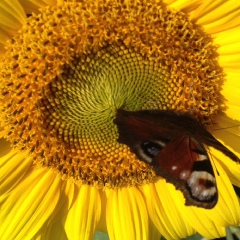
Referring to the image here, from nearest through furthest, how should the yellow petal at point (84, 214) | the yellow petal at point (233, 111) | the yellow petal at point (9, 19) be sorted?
the yellow petal at point (9, 19), the yellow petal at point (233, 111), the yellow petal at point (84, 214)

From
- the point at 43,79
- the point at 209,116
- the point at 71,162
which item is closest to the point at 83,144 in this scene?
the point at 71,162

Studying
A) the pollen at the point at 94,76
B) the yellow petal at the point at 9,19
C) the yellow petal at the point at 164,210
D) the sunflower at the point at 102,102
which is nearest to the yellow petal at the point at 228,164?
the sunflower at the point at 102,102

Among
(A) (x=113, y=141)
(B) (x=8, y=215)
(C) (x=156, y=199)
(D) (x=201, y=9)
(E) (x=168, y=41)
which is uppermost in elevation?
(D) (x=201, y=9)

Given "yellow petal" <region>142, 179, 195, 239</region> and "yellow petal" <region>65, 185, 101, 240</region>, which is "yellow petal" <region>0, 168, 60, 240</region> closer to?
"yellow petal" <region>65, 185, 101, 240</region>

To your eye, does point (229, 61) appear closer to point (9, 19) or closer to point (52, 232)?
point (9, 19)

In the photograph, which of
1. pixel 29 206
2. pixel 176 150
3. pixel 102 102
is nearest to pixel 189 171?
pixel 176 150

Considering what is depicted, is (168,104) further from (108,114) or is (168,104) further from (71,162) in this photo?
(71,162)

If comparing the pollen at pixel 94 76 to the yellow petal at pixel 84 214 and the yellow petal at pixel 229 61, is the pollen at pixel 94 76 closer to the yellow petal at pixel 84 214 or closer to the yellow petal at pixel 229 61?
the yellow petal at pixel 229 61
